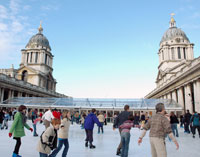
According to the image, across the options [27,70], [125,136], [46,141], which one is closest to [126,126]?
[125,136]

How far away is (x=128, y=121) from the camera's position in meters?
5.65

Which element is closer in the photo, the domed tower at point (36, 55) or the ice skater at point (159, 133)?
the ice skater at point (159, 133)

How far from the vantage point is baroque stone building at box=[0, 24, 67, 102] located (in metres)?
51.7

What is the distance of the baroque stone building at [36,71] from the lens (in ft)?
170

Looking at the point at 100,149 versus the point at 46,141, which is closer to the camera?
the point at 46,141

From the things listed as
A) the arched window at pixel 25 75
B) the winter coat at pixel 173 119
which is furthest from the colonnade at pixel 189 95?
the arched window at pixel 25 75

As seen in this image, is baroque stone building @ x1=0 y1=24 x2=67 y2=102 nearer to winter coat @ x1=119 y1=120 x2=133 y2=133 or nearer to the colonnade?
the colonnade

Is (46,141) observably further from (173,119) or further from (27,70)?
(27,70)

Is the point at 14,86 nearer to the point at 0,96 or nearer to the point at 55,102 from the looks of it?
the point at 0,96

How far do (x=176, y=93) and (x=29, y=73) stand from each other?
48280 mm

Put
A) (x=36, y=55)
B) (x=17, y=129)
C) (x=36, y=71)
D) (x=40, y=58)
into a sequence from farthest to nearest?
(x=36, y=55) < (x=40, y=58) < (x=36, y=71) < (x=17, y=129)

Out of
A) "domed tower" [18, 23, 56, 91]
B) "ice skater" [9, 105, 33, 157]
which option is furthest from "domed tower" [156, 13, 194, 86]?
"ice skater" [9, 105, 33, 157]

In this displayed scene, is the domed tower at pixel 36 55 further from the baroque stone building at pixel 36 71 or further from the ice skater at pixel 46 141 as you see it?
Result: the ice skater at pixel 46 141

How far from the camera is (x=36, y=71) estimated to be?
202 ft
